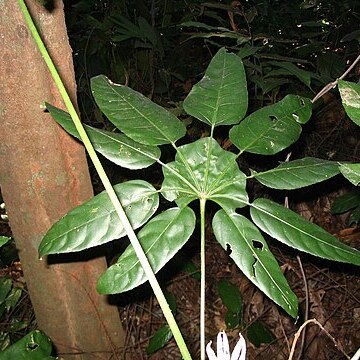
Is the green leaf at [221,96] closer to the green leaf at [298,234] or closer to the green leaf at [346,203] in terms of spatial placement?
the green leaf at [298,234]

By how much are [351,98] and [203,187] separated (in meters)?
0.24

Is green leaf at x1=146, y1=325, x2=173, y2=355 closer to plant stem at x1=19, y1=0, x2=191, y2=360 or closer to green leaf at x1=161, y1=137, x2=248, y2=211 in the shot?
green leaf at x1=161, y1=137, x2=248, y2=211

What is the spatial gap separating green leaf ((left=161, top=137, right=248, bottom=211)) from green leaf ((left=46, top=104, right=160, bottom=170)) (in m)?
0.03

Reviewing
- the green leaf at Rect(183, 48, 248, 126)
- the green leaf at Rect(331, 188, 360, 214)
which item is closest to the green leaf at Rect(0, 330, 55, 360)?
the green leaf at Rect(183, 48, 248, 126)

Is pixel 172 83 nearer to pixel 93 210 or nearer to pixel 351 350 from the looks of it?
pixel 351 350

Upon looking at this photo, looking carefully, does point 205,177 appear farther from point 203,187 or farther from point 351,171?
point 351,171

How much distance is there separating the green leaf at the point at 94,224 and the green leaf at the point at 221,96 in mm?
155

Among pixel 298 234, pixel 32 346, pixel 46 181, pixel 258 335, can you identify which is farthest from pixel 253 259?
pixel 258 335

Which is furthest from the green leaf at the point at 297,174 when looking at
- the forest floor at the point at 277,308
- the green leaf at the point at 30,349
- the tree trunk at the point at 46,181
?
the forest floor at the point at 277,308

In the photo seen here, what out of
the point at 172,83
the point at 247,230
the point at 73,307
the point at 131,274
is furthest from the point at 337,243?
the point at 172,83

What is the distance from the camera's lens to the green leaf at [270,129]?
737mm

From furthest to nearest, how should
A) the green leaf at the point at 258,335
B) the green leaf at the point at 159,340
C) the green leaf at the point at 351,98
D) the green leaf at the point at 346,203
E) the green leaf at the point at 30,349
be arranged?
the green leaf at the point at 346,203
the green leaf at the point at 258,335
the green leaf at the point at 159,340
the green leaf at the point at 30,349
the green leaf at the point at 351,98

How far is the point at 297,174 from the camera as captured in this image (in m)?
0.73

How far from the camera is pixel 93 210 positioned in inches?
27.0
